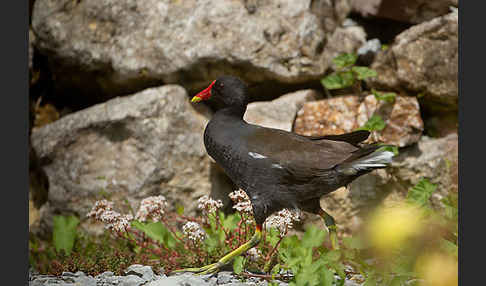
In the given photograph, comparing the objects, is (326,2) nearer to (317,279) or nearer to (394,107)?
(394,107)

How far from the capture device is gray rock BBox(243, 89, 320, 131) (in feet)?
11.2

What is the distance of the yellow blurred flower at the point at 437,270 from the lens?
6.75ft

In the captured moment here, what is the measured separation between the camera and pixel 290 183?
2.29 metres

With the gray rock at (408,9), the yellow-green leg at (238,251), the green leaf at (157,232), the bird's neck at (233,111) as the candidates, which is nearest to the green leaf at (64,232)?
the green leaf at (157,232)

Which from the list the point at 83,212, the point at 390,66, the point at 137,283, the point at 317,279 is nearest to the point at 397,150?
the point at 390,66

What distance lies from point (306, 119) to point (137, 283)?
169cm

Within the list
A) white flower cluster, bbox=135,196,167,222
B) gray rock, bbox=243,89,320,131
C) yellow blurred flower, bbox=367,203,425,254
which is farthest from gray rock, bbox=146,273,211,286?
gray rock, bbox=243,89,320,131

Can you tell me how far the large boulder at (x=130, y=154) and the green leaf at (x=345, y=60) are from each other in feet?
3.43

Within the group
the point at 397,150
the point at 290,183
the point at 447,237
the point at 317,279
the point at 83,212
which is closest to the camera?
the point at 317,279

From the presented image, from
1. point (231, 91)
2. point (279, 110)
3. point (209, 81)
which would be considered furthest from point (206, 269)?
point (209, 81)

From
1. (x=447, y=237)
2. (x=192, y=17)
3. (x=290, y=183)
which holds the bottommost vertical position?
(x=447, y=237)

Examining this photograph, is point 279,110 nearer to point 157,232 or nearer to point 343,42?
point 343,42

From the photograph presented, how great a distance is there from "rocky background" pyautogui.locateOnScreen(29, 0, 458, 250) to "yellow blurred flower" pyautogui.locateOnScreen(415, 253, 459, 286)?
122cm

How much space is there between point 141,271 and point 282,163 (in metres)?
0.91
